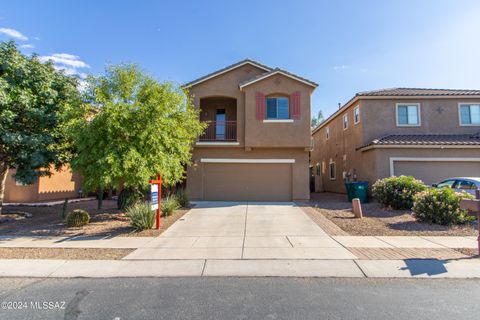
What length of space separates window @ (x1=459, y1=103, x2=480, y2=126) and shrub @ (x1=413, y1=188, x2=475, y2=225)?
10.3m

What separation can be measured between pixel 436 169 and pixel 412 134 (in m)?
2.81

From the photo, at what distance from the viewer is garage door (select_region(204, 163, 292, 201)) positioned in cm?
1633

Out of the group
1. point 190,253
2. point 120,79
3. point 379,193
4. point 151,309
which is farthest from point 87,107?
point 379,193

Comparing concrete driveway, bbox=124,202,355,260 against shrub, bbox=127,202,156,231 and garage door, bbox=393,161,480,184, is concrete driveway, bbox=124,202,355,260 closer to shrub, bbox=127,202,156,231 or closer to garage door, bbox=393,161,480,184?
shrub, bbox=127,202,156,231

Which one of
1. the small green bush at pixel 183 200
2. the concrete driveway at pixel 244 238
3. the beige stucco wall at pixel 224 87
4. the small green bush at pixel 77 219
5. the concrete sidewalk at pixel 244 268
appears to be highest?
the beige stucco wall at pixel 224 87

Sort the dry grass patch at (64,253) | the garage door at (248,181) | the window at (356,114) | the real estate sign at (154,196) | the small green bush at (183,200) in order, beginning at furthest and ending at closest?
1. the window at (356,114)
2. the garage door at (248,181)
3. the small green bush at (183,200)
4. the real estate sign at (154,196)
5. the dry grass patch at (64,253)

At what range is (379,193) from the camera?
517 inches

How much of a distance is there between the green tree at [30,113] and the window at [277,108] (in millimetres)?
9998

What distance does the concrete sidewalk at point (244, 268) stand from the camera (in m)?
5.29

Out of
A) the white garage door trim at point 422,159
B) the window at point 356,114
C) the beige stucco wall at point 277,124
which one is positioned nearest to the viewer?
the white garage door trim at point 422,159

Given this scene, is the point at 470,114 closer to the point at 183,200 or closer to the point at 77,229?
the point at 183,200

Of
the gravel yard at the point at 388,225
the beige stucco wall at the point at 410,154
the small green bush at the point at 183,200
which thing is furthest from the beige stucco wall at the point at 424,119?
the small green bush at the point at 183,200

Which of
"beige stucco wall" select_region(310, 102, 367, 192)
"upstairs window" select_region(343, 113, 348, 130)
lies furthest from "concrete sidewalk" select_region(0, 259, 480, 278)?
"upstairs window" select_region(343, 113, 348, 130)

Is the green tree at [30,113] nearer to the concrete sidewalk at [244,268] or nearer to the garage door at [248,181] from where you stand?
the concrete sidewalk at [244,268]
